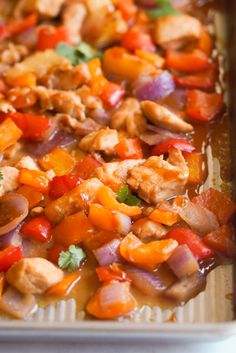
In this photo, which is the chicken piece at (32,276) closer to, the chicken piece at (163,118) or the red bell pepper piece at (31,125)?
the red bell pepper piece at (31,125)

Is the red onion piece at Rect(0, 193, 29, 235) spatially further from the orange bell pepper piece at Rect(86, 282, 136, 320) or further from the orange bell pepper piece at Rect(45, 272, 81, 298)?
the orange bell pepper piece at Rect(86, 282, 136, 320)

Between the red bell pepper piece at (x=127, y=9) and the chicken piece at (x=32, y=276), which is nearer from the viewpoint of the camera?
the chicken piece at (x=32, y=276)

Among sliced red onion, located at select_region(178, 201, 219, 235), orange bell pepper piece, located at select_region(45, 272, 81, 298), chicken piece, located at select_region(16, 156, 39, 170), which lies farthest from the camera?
chicken piece, located at select_region(16, 156, 39, 170)

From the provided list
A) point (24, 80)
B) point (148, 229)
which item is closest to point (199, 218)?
point (148, 229)

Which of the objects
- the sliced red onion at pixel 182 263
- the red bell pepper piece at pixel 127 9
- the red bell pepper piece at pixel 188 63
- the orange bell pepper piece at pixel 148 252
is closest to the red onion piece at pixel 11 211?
the orange bell pepper piece at pixel 148 252

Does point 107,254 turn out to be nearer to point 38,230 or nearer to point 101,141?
point 38,230

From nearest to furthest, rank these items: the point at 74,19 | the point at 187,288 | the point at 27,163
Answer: the point at 187,288
the point at 27,163
the point at 74,19

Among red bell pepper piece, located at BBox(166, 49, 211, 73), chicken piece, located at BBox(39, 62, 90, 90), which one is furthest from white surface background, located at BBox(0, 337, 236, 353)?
red bell pepper piece, located at BBox(166, 49, 211, 73)
